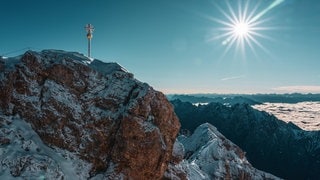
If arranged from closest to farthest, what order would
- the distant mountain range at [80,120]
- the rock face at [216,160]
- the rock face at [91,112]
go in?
the distant mountain range at [80,120]
the rock face at [91,112]
the rock face at [216,160]

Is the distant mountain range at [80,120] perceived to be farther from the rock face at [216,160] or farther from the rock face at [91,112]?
the rock face at [216,160]

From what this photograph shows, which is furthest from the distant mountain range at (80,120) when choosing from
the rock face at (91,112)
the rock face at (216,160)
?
the rock face at (216,160)

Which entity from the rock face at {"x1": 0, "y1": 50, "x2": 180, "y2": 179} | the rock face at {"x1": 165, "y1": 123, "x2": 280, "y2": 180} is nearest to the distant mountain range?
the rock face at {"x1": 0, "y1": 50, "x2": 180, "y2": 179}

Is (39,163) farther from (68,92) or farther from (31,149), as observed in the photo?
(68,92)

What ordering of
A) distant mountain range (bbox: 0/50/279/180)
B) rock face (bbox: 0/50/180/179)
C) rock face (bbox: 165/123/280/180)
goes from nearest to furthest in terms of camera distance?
distant mountain range (bbox: 0/50/279/180) < rock face (bbox: 0/50/180/179) < rock face (bbox: 165/123/280/180)

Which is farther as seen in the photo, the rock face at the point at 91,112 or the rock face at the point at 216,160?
the rock face at the point at 216,160

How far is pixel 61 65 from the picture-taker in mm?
37875

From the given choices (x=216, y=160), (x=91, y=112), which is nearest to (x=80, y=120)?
(x=91, y=112)

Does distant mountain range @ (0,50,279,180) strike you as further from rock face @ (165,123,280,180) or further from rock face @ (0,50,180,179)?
rock face @ (165,123,280,180)

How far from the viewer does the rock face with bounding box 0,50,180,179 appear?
1399 inches

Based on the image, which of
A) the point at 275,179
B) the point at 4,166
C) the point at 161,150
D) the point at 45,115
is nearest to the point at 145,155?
the point at 161,150

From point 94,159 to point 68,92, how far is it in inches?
290

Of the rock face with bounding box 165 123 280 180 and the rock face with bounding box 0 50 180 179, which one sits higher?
the rock face with bounding box 0 50 180 179

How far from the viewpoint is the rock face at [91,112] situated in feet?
117
